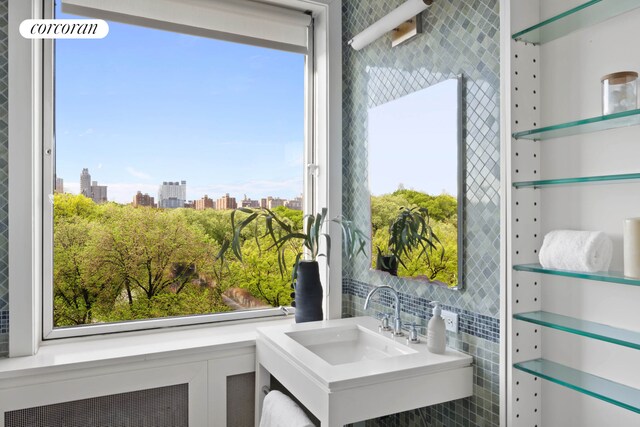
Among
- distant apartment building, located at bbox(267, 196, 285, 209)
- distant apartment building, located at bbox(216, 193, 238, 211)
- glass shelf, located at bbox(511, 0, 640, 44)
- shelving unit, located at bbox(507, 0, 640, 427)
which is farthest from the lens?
distant apartment building, located at bbox(267, 196, 285, 209)

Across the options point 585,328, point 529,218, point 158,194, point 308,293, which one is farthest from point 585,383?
point 158,194

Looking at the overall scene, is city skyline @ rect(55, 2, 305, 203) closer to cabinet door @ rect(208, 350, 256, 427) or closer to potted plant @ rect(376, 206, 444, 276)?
potted plant @ rect(376, 206, 444, 276)

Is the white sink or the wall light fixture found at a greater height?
the wall light fixture

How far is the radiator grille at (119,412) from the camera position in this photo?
160 centimetres

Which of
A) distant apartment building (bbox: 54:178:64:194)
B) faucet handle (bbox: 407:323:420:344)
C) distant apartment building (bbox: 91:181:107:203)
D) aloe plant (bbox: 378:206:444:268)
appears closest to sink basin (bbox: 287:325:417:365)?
faucet handle (bbox: 407:323:420:344)

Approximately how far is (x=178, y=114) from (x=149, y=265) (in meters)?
0.76

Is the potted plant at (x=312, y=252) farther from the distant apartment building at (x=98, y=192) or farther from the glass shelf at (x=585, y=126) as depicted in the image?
the glass shelf at (x=585, y=126)

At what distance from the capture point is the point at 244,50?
229 centimetres

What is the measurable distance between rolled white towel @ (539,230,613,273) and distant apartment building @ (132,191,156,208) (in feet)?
5.64

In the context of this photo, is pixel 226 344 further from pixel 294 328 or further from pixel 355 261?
pixel 355 261

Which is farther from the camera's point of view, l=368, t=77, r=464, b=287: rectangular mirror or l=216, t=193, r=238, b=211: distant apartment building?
l=216, t=193, r=238, b=211: distant apartment building

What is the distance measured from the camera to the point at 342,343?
73.6 inches

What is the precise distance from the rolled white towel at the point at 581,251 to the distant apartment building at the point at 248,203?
152cm

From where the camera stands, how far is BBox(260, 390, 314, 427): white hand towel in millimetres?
1514
